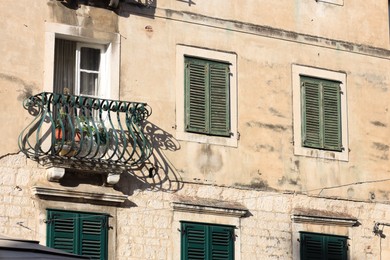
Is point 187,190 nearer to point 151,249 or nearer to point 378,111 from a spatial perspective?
point 151,249

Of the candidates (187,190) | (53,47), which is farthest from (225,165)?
(53,47)

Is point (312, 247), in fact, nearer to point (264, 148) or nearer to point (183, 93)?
point (264, 148)

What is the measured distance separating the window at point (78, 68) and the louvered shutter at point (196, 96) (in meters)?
1.65

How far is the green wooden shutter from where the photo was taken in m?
23.6

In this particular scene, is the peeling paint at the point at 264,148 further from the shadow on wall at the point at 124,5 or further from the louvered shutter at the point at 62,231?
the louvered shutter at the point at 62,231

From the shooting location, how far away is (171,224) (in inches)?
853

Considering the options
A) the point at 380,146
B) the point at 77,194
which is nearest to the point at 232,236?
the point at 77,194

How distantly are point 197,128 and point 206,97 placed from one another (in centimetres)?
66

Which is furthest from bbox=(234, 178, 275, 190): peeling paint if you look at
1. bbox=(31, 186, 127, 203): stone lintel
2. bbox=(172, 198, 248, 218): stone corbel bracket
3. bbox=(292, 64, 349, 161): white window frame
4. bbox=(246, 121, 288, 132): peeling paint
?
bbox=(31, 186, 127, 203): stone lintel

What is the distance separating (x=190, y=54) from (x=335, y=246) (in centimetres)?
469

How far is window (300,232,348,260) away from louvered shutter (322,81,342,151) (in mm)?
1812

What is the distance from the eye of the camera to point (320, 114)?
23781mm

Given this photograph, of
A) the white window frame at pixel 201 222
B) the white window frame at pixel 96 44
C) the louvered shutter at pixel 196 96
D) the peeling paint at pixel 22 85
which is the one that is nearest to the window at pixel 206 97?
the louvered shutter at pixel 196 96

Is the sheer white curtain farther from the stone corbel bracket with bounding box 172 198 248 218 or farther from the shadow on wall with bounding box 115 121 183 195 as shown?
the stone corbel bracket with bounding box 172 198 248 218
